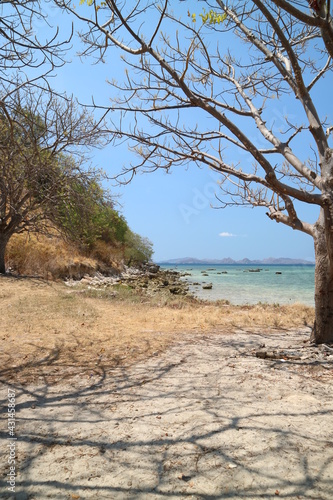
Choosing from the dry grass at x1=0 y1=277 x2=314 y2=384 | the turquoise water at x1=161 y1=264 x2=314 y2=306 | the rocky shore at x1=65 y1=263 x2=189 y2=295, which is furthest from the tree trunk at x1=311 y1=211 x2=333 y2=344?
the turquoise water at x1=161 y1=264 x2=314 y2=306

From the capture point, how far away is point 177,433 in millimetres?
2449

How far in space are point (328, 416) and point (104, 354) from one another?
2.87 meters

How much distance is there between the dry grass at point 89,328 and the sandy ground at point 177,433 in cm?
42

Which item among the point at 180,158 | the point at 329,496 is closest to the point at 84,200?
the point at 180,158

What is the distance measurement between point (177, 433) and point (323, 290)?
3.34 meters

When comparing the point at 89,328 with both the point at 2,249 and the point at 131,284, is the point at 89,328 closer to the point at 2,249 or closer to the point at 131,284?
the point at 2,249

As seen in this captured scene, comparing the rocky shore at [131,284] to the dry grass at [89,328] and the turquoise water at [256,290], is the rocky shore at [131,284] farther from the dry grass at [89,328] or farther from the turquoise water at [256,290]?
the dry grass at [89,328]

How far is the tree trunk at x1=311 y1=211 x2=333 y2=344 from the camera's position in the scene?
15.6 feet

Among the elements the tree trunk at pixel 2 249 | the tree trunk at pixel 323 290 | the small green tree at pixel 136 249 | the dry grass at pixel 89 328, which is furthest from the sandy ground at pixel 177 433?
the small green tree at pixel 136 249

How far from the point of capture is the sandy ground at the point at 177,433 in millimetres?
1882

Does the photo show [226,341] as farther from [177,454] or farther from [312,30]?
[312,30]

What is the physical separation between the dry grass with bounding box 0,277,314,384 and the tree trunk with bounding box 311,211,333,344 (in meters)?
1.62

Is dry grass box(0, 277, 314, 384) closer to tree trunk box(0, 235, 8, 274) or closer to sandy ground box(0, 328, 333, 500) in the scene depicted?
sandy ground box(0, 328, 333, 500)

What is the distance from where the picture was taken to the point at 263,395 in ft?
10.3
